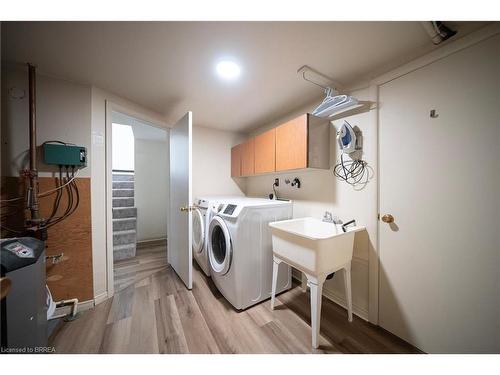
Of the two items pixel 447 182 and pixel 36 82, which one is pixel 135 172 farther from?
pixel 447 182

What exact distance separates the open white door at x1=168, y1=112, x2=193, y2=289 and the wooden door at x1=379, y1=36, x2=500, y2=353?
5.72 feet

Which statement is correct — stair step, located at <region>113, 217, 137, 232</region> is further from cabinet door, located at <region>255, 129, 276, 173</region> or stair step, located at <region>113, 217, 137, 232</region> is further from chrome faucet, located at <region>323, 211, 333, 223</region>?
chrome faucet, located at <region>323, 211, 333, 223</region>

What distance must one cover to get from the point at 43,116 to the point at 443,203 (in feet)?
10.1

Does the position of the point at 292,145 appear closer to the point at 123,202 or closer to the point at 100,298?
the point at 100,298

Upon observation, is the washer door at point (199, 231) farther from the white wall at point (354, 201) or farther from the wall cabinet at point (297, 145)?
the white wall at point (354, 201)

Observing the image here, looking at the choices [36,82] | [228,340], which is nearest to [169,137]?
[36,82]

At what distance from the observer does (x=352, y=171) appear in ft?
4.98

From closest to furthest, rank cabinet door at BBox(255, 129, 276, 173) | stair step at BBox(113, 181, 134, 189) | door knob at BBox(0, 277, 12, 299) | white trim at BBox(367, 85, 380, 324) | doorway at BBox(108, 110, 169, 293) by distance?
door knob at BBox(0, 277, 12, 299), white trim at BBox(367, 85, 380, 324), cabinet door at BBox(255, 129, 276, 173), doorway at BBox(108, 110, 169, 293), stair step at BBox(113, 181, 134, 189)

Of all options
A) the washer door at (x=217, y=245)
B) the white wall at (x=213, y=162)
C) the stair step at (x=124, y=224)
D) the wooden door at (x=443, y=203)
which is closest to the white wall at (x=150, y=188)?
the stair step at (x=124, y=224)

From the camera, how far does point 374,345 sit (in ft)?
3.97

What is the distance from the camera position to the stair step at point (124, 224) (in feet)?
9.66

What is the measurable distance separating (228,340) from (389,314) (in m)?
1.25

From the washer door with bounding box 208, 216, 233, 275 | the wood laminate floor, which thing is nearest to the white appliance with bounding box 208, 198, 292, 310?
the washer door with bounding box 208, 216, 233, 275

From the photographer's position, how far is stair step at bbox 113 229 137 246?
2.81m
